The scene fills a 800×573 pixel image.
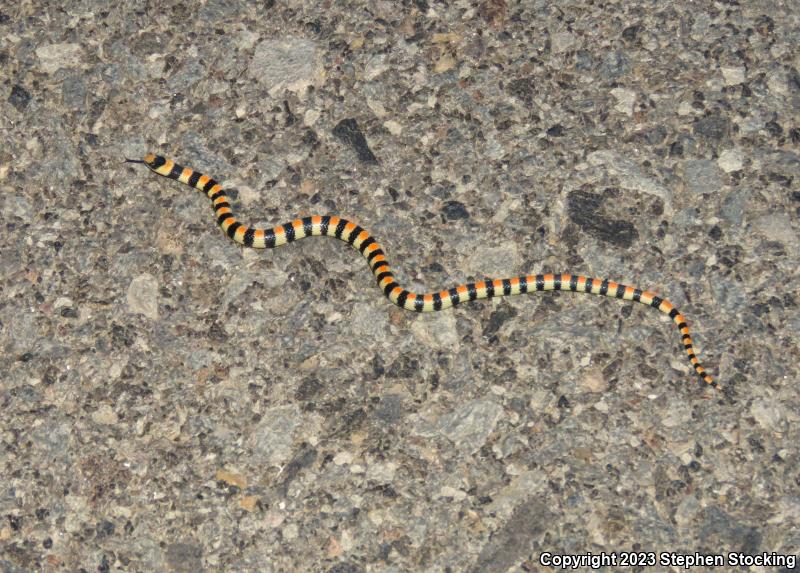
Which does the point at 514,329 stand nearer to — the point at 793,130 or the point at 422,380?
the point at 422,380

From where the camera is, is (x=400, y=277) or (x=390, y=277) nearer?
(x=390, y=277)

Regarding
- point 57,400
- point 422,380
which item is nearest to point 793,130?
point 422,380

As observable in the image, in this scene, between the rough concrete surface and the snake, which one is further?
the snake

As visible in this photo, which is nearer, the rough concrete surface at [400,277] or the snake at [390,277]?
the rough concrete surface at [400,277]
